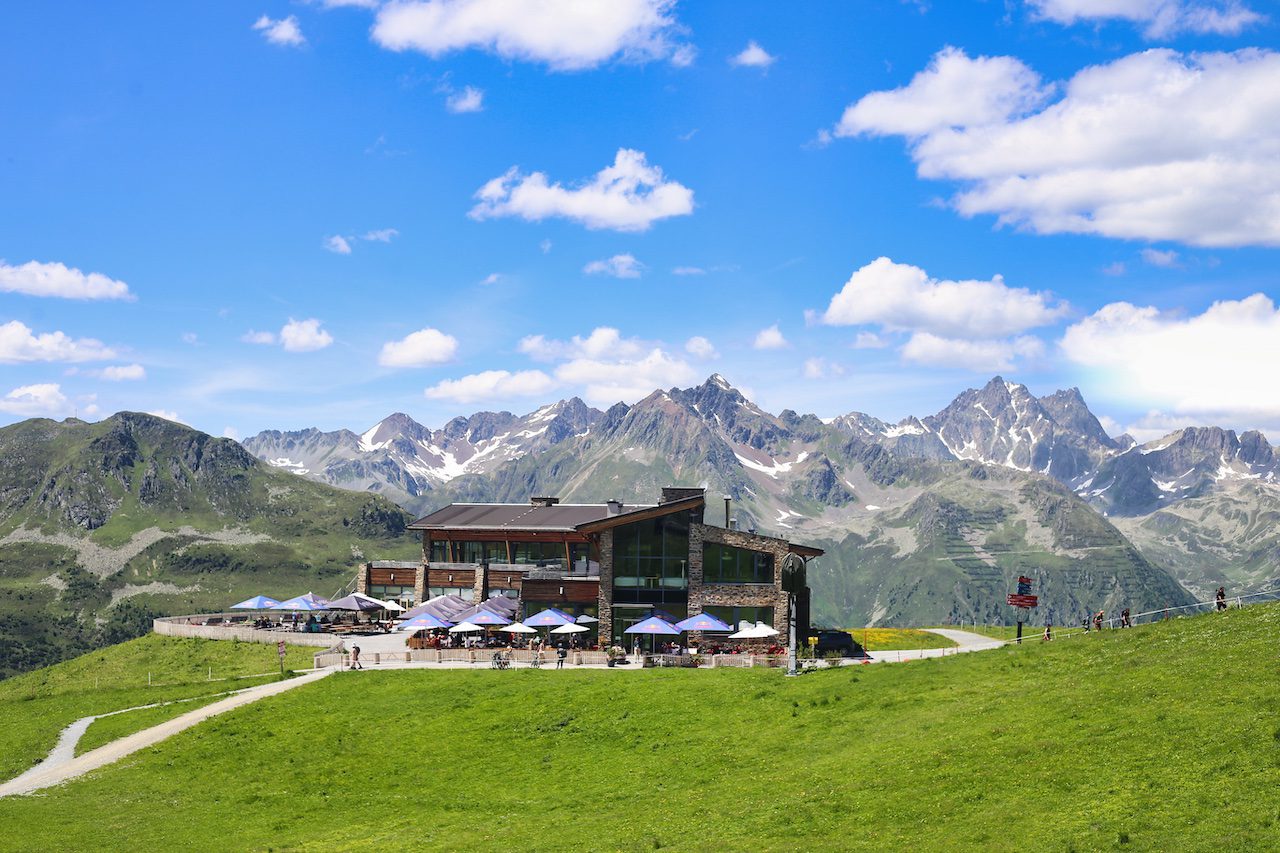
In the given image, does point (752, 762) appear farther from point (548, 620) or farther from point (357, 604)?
point (357, 604)

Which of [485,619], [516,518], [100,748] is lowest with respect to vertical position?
[100,748]

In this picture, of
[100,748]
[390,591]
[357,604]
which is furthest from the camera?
[390,591]

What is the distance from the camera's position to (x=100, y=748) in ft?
177

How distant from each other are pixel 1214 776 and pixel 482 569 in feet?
267

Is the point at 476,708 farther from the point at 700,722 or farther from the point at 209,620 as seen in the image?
the point at 209,620

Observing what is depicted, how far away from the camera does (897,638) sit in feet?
294

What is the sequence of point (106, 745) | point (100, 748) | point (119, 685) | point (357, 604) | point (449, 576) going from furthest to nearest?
point (449, 576), point (357, 604), point (119, 685), point (106, 745), point (100, 748)

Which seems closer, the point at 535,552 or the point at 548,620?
the point at 548,620

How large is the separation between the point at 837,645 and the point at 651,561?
51.3 feet

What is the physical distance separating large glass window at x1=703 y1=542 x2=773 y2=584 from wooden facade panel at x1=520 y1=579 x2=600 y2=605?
35.5 ft

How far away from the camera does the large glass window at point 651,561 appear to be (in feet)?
264

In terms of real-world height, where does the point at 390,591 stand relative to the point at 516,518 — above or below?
below

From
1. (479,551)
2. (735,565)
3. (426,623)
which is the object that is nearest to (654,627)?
(735,565)

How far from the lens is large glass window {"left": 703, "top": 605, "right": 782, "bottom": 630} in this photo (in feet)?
256
